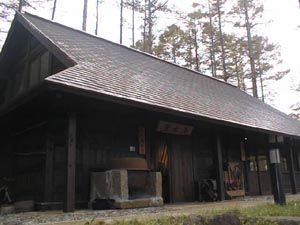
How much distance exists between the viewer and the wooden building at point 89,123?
6.38 meters

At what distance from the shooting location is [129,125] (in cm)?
838

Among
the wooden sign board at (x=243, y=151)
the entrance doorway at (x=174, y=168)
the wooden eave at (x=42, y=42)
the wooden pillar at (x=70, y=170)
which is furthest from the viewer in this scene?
the wooden sign board at (x=243, y=151)

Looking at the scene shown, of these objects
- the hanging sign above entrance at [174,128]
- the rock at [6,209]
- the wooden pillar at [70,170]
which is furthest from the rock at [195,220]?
the hanging sign above entrance at [174,128]

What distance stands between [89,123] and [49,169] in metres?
1.41

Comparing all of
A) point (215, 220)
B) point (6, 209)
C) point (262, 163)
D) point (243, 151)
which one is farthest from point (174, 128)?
point (262, 163)

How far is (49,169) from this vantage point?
680 centimetres

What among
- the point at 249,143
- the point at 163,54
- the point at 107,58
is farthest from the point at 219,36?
the point at 107,58

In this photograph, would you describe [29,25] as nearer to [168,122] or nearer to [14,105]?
[14,105]

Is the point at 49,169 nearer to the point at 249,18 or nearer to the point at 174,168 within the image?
the point at 174,168

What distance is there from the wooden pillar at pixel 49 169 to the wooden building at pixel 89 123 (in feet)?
0.07

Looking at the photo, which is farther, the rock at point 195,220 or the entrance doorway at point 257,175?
the entrance doorway at point 257,175

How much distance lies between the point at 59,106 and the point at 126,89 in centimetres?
151

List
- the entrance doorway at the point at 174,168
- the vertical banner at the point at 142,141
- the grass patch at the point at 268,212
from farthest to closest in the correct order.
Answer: the entrance doorway at the point at 174,168, the vertical banner at the point at 142,141, the grass patch at the point at 268,212

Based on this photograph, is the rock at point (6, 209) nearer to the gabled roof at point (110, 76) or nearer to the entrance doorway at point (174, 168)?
the gabled roof at point (110, 76)
